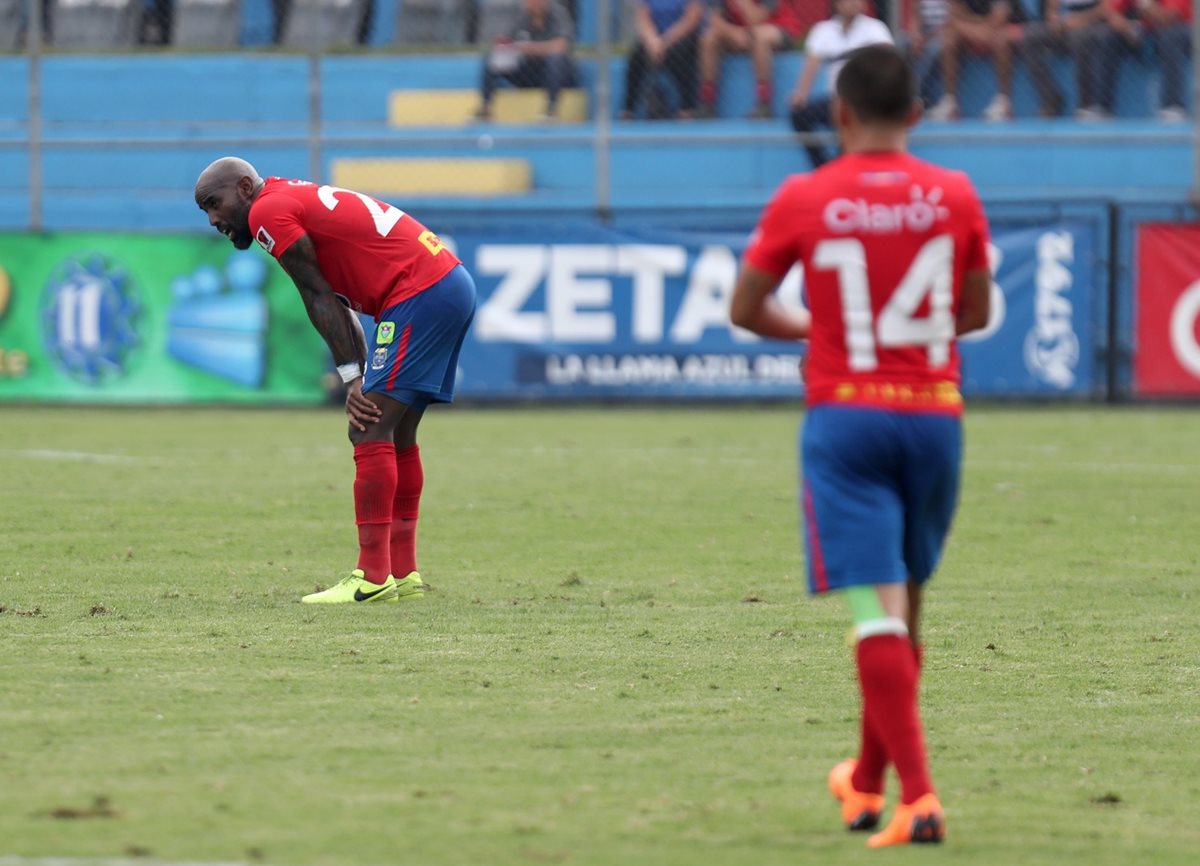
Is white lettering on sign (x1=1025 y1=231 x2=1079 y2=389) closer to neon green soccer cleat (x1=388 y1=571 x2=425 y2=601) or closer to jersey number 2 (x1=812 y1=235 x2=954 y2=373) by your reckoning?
neon green soccer cleat (x1=388 y1=571 x2=425 y2=601)

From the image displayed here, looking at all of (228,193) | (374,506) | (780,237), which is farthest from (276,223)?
(780,237)

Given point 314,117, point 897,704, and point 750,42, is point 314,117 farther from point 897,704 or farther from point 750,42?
point 897,704

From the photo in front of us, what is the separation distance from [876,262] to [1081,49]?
16.4 metres

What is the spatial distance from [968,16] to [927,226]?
52.5 feet

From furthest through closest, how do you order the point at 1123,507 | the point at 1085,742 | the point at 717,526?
1. the point at 1123,507
2. the point at 717,526
3. the point at 1085,742

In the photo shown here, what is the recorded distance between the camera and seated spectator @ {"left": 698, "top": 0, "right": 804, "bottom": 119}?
2048cm

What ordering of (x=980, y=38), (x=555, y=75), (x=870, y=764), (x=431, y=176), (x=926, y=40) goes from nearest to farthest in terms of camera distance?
(x=870, y=764) < (x=926, y=40) < (x=980, y=38) < (x=431, y=176) < (x=555, y=75)

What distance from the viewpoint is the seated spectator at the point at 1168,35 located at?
19453mm

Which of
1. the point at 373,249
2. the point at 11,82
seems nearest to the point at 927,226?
the point at 373,249

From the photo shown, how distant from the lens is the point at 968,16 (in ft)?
64.9

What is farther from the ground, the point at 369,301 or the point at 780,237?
→ the point at 780,237

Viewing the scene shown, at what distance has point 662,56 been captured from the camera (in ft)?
67.7

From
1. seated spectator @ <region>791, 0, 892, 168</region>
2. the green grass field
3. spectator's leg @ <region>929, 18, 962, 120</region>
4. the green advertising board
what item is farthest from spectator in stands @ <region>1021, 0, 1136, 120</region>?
the green grass field

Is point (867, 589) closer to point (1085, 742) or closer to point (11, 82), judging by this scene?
point (1085, 742)
